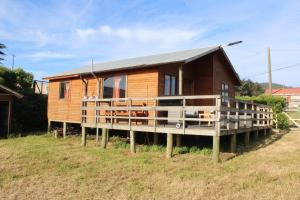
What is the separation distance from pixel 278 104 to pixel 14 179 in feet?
56.0

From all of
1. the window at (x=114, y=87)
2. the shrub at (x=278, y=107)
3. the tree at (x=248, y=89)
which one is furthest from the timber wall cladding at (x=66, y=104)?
the tree at (x=248, y=89)

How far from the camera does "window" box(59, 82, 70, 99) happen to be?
17688 mm

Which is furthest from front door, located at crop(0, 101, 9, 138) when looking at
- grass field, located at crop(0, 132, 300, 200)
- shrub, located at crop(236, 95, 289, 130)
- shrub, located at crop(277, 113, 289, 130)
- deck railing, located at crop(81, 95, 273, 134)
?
shrub, located at crop(277, 113, 289, 130)

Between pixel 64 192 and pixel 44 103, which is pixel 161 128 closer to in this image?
pixel 64 192

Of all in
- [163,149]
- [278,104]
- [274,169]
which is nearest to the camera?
[274,169]

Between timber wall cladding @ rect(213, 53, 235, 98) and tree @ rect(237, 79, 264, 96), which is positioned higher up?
tree @ rect(237, 79, 264, 96)

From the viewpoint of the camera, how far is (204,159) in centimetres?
984

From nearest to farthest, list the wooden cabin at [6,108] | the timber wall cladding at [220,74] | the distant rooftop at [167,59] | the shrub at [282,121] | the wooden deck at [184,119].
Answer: the wooden deck at [184,119] → the distant rooftop at [167,59] → the timber wall cladding at [220,74] → the wooden cabin at [6,108] → the shrub at [282,121]

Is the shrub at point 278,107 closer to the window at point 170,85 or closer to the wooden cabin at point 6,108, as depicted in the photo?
the window at point 170,85

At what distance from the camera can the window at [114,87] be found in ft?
47.1

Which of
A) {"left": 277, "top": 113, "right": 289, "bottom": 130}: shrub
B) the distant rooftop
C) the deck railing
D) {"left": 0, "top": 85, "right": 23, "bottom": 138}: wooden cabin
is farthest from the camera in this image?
{"left": 277, "top": 113, "right": 289, "bottom": 130}: shrub

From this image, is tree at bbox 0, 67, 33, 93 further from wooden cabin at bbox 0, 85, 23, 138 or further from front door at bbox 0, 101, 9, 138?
wooden cabin at bbox 0, 85, 23, 138

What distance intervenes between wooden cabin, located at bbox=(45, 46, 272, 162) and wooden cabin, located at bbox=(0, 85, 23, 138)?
2259 mm

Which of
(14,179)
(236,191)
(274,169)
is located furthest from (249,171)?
(14,179)
